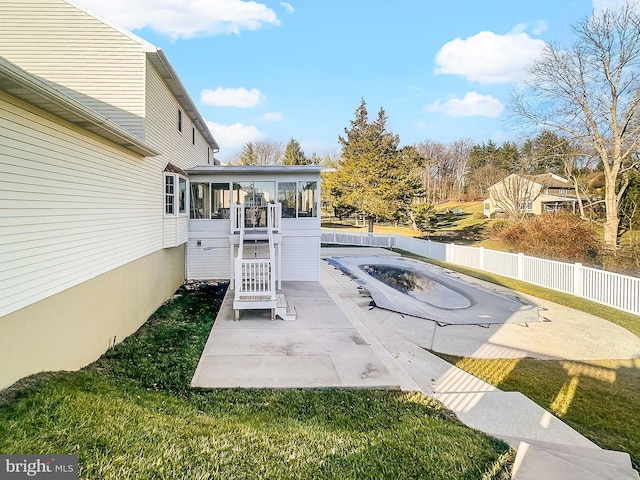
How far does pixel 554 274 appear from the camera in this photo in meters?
12.3

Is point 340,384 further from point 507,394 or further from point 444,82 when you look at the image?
point 444,82

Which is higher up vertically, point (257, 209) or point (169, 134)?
point (169, 134)

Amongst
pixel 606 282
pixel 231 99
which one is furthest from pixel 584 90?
pixel 231 99

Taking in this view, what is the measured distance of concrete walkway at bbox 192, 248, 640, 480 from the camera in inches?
157

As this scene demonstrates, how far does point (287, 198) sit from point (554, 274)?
377 inches

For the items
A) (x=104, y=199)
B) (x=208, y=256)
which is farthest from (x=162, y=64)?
(x=208, y=256)

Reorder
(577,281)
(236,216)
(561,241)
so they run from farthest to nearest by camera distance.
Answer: (561,241) → (236,216) → (577,281)

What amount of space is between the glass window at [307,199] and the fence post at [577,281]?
8604 mm

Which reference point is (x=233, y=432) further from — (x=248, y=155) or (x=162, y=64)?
(x=248, y=155)

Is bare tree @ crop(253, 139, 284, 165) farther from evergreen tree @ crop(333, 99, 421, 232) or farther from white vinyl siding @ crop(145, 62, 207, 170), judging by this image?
white vinyl siding @ crop(145, 62, 207, 170)

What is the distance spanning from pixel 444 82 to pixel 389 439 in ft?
101

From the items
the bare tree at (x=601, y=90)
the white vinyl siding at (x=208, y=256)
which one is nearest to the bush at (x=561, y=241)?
the bare tree at (x=601, y=90)

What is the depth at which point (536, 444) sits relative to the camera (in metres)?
3.57

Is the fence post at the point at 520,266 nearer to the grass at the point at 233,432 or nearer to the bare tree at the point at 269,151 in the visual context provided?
the grass at the point at 233,432
